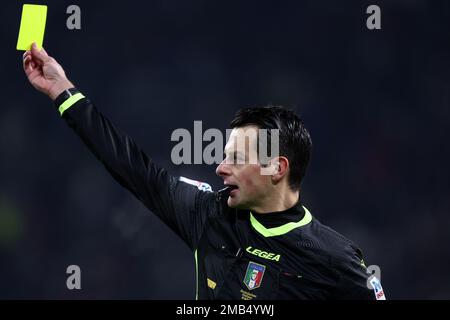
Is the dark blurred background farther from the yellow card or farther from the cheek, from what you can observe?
the yellow card

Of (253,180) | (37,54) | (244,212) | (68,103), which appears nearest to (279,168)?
(253,180)

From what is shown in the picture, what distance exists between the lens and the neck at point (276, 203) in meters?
2.78

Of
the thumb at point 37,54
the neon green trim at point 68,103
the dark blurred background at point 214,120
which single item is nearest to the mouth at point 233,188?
the neon green trim at point 68,103

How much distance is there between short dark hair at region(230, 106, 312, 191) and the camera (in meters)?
2.75

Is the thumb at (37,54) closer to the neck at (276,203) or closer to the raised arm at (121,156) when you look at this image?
the raised arm at (121,156)

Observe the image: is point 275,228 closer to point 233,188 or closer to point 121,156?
point 233,188

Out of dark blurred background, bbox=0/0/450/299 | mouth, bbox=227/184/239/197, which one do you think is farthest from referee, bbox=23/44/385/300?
dark blurred background, bbox=0/0/450/299

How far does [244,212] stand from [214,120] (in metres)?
3.74

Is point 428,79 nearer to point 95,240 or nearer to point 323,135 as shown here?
point 323,135

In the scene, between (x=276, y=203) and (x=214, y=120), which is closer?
(x=276, y=203)

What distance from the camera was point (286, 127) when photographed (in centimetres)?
276

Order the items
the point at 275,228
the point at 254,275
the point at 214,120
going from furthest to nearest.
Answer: the point at 214,120
the point at 275,228
the point at 254,275

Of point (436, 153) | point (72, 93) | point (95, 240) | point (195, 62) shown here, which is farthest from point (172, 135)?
point (72, 93)

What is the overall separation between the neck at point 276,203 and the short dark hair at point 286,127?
62 millimetres
